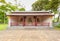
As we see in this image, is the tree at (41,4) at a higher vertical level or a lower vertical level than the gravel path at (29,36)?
higher

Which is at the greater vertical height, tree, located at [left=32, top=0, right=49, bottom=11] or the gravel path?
tree, located at [left=32, top=0, right=49, bottom=11]

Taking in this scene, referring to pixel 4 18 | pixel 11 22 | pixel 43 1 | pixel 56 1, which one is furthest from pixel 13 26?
pixel 4 18

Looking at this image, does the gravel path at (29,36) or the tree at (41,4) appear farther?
the tree at (41,4)

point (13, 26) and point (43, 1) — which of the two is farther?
point (43, 1)

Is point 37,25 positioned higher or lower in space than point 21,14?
lower

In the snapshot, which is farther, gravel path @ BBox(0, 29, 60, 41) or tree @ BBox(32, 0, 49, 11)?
tree @ BBox(32, 0, 49, 11)

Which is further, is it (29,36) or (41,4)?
(41,4)

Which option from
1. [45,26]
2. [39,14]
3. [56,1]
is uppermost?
[56,1]

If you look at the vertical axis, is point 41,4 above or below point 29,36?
above

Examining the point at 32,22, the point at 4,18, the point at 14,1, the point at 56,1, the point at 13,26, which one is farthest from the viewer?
the point at 14,1

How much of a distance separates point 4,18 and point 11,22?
16.9 metres

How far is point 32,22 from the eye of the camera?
30.8m

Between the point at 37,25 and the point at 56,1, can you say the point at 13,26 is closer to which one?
the point at 37,25

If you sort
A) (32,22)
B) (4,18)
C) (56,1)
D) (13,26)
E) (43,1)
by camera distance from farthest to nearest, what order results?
(4,18) < (43,1) < (56,1) < (32,22) < (13,26)
